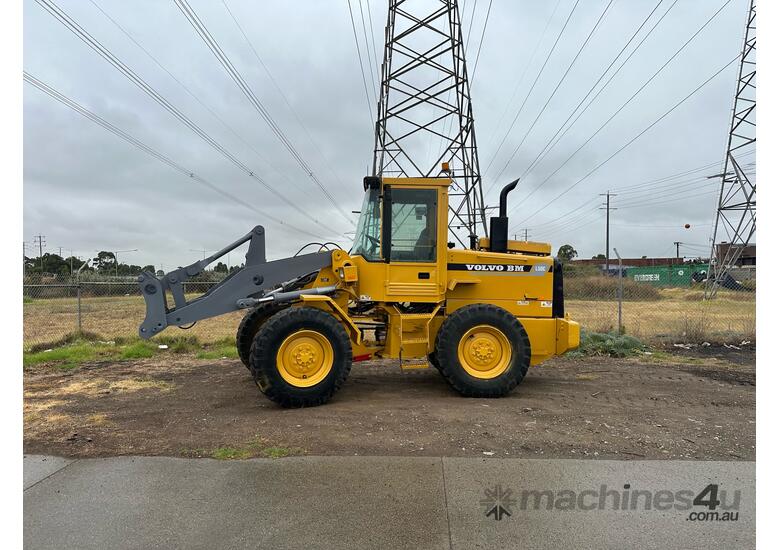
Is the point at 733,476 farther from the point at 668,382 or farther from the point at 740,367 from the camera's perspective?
the point at 740,367

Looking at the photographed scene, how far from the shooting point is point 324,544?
9.75 ft

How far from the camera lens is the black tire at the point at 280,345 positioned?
19.0 feet

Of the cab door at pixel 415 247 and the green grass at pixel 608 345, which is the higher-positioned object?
the cab door at pixel 415 247

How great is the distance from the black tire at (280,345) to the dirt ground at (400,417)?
0.18 metres

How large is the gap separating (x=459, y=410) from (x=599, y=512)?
2510 millimetres

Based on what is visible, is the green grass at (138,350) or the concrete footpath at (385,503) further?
the green grass at (138,350)

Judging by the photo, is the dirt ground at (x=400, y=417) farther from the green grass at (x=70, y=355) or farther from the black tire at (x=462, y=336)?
the green grass at (x=70, y=355)

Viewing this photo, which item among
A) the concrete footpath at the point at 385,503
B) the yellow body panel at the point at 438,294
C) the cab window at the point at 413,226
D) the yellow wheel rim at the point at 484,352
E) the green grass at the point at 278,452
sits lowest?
the concrete footpath at the point at 385,503

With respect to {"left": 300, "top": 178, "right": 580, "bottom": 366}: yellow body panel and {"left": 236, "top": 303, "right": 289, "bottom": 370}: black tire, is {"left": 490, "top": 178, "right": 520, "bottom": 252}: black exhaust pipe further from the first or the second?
{"left": 236, "top": 303, "right": 289, "bottom": 370}: black tire

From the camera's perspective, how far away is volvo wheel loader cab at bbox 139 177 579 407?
19.9ft

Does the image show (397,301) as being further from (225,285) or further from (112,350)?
(112,350)

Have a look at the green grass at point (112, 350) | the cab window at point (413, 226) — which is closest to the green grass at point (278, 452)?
the cab window at point (413, 226)

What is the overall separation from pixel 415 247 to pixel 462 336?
1.41 meters

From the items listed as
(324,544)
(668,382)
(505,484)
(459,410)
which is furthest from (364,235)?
(668,382)
